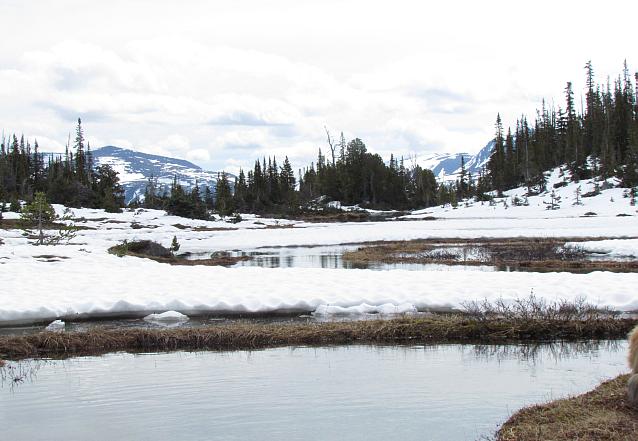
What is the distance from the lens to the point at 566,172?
93.5 m

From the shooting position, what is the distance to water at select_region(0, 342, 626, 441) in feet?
26.8

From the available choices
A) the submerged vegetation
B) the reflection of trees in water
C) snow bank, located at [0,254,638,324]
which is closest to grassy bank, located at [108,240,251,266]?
the submerged vegetation

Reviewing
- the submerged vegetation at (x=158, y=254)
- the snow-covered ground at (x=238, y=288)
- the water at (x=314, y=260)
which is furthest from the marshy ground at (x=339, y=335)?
the submerged vegetation at (x=158, y=254)

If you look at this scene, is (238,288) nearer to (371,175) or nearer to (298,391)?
(298,391)

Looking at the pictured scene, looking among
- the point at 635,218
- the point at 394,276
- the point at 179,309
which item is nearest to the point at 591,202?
the point at 635,218

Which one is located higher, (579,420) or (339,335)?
(339,335)

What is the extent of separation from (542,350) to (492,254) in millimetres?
20351

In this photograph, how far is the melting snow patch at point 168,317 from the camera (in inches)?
618

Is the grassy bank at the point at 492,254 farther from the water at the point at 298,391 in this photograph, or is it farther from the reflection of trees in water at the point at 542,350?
the water at the point at 298,391

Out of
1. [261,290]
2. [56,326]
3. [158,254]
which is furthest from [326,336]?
[158,254]

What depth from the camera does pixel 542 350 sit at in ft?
39.8

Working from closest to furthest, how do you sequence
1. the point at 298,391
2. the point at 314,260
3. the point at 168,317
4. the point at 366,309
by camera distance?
the point at 298,391 → the point at 168,317 → the point at 366,309 → the point at 314,260

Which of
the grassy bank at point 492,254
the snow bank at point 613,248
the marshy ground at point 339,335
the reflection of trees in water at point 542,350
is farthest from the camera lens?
the snow bank at point 613,248

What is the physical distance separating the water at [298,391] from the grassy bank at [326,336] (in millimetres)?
580
